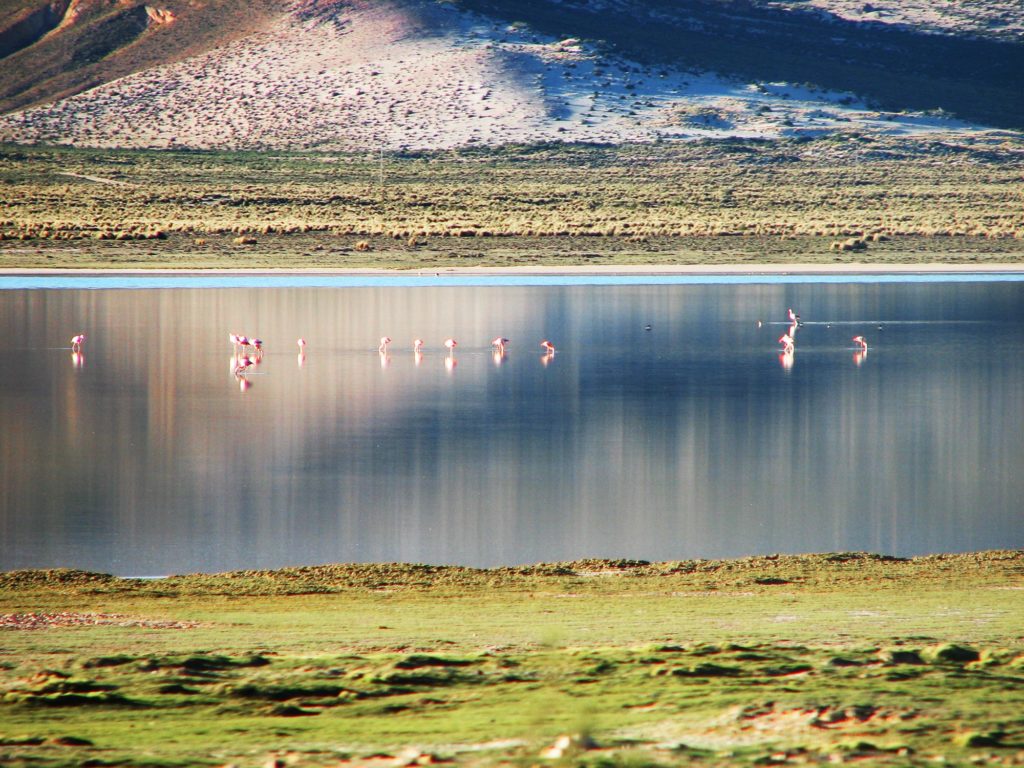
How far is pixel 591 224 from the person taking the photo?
5681cm

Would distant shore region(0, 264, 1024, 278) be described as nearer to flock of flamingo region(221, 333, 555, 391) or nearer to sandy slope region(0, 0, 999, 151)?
flock of flamingo region(221, 333, 555, 391)

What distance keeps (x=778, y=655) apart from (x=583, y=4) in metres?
115

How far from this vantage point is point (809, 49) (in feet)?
375

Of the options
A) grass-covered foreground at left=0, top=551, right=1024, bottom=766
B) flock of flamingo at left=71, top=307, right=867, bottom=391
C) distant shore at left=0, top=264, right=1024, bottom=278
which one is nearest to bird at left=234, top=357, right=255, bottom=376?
flock of flamingo at left=71, top=307, right=867, bottom=391

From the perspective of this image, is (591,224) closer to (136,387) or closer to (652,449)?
(136,387)

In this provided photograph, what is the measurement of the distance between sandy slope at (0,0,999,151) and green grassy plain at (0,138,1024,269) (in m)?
5.09

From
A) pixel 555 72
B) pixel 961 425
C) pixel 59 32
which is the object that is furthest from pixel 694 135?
pixel 961 425

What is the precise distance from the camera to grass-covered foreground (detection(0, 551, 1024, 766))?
5.48 m

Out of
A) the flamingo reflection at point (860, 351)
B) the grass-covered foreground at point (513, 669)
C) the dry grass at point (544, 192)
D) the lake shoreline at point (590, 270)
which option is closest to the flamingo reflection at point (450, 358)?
the flamingo reflection at point (860, 351)

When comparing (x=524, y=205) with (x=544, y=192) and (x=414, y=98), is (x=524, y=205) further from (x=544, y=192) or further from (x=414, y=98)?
(x=414, y=98)

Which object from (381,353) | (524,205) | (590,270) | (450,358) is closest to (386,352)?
(381,353)

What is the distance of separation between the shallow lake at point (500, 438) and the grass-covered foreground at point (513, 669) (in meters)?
1.38

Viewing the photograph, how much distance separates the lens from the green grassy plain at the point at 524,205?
159 ft

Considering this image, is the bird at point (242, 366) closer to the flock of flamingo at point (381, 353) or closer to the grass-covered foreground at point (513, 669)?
the flock of flamingo at point (381, 353)
